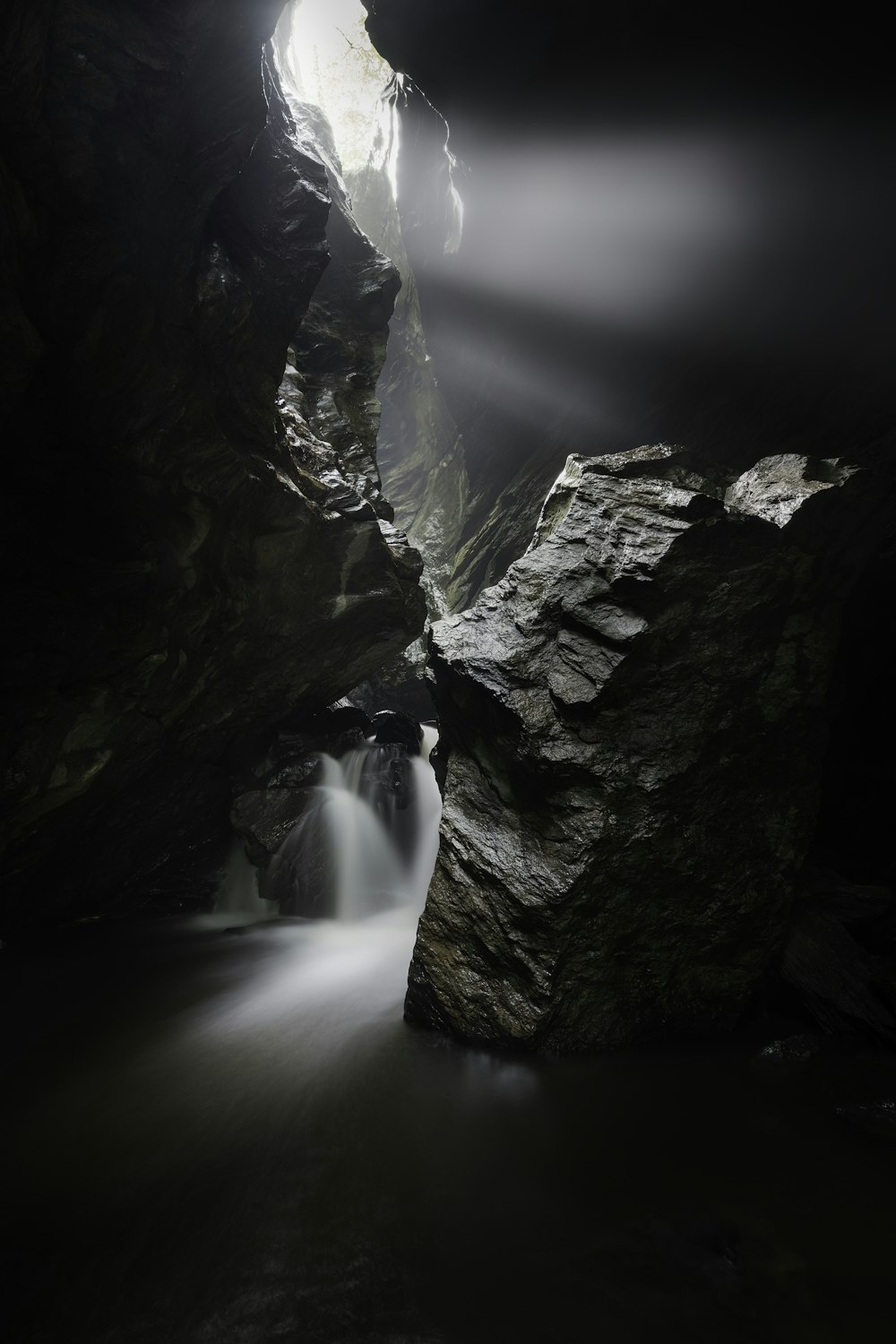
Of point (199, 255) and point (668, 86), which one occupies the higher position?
point (668, 86)

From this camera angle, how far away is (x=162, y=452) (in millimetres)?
5863

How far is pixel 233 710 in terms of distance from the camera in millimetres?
9594

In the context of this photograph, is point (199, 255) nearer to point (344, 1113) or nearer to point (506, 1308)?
point (344, 1113)

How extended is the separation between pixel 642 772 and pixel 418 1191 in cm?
320

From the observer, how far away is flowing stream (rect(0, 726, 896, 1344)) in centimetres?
218

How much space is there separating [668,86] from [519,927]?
1099cm

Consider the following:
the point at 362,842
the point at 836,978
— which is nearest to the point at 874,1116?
the point at 836,978

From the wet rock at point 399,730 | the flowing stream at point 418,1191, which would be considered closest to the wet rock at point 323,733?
the wet rock at point 399,730

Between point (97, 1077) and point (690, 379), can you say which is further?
point (690, 379)

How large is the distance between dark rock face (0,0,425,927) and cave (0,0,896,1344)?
0.05 metres

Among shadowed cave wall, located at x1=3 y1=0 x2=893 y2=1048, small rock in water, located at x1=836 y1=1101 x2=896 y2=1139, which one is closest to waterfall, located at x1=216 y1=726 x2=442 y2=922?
shadowed cave wall, located at x1=3 y1=0 x2=893 y2=1048

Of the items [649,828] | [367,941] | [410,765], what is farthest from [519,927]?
[410,765]

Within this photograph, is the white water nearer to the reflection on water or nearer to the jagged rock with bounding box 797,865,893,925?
the reflection on water

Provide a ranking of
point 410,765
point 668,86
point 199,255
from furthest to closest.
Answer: point 410,765, point 668,86, point 199,255
